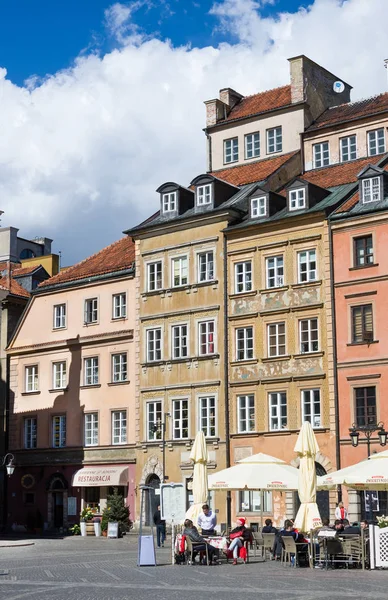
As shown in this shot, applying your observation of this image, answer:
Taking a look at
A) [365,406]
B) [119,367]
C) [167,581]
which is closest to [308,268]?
[365,406]

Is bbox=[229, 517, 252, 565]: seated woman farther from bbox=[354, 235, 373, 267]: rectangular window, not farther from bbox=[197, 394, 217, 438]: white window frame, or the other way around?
bbox=[197, 394, 217, 438]: white window frame

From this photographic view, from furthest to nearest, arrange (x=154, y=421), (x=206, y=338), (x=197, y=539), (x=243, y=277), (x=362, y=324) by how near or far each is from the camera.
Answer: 1. (x=154, y=421)
2. (x=206, y=338)
3. (x=243, y=277)
4. (x=362, y=324)
5. (x=197, y=539)

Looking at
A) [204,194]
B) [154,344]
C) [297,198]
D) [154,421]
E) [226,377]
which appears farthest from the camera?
[204,194]

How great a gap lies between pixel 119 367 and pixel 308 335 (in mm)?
11487

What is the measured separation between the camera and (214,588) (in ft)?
68.2

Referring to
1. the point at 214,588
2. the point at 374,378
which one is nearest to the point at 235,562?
the point at 214,588

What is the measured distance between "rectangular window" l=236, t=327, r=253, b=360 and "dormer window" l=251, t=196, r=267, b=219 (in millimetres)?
5389

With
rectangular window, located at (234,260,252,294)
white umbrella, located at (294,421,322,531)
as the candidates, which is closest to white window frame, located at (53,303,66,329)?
rectangular window, located at (234,260,252,294)

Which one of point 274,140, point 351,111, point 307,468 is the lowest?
point 307,468

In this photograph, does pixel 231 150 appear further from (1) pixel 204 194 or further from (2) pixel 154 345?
(2) pixel 154 345

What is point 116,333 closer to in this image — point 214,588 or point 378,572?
point 378,572

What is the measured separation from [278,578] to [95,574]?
15.5ft

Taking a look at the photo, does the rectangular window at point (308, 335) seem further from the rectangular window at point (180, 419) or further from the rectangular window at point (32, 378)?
the rectangular window at point (32, 378)

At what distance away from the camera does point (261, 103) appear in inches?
2170
